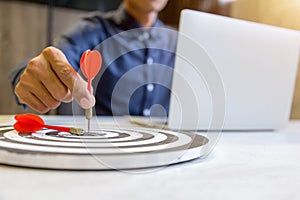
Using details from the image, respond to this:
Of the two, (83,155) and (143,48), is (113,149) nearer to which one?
(83,155)

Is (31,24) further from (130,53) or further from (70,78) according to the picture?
(70,78)

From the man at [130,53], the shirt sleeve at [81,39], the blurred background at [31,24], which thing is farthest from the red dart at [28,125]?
the blurred background at [31,24]

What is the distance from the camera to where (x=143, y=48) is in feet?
4.79

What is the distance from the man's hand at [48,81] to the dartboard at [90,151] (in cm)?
11

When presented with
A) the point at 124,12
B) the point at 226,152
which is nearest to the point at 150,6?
the point at 124,12

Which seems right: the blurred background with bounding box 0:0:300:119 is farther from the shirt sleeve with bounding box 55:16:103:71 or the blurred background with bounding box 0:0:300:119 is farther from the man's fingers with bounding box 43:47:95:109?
the man's fingers with bounding box 43:47:95:109

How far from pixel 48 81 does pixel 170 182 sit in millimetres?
409

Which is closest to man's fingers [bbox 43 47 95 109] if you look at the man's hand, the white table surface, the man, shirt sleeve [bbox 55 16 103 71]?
the man's hand

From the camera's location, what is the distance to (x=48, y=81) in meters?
0.65

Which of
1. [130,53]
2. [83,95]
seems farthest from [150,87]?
[83,95]

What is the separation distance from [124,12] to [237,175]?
4.51ft

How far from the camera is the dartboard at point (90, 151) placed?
0.36 metres

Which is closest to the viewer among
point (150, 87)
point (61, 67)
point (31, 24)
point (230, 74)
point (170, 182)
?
point (170, 182)

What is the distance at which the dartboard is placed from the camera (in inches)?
14.1
